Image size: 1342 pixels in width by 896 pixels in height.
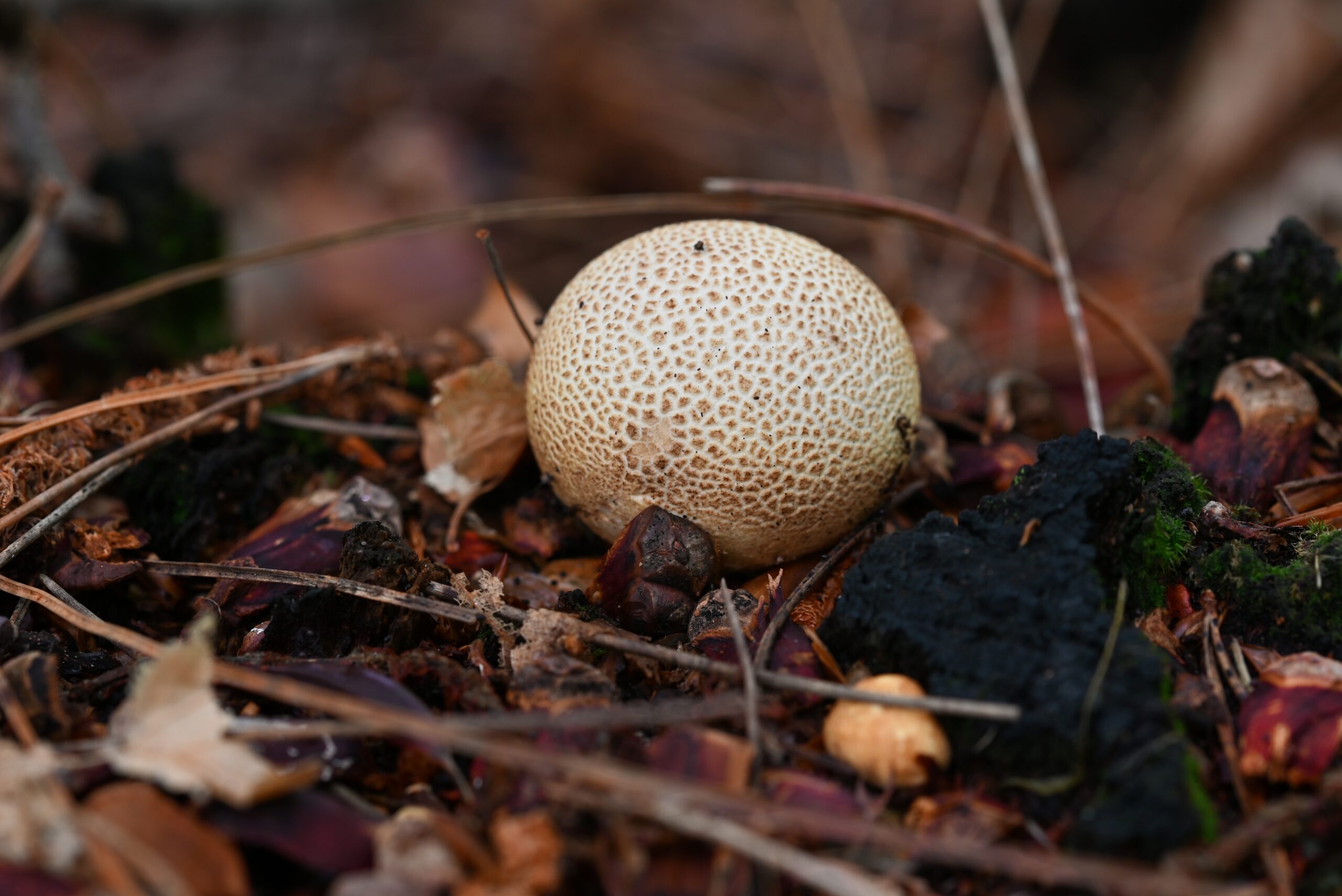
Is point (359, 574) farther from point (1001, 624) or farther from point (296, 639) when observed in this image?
point (1001, 624)

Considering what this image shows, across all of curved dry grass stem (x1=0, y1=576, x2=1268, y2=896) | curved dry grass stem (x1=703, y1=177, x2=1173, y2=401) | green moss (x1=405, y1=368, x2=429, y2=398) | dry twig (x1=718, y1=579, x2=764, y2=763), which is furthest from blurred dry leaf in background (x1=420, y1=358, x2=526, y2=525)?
curved dry grass stem (x1=0, y1=576, x2=1268, y2=896)

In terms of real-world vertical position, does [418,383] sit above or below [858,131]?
below

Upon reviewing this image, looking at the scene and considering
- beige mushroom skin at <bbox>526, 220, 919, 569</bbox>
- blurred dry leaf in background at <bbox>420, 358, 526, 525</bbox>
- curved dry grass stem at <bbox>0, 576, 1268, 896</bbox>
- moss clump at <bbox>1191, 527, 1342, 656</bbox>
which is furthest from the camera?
blurred dry leaf in background at <bbox>420, 358, 526, 525</bbox>

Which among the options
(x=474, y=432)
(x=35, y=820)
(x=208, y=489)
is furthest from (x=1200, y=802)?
(x=208, y=489)

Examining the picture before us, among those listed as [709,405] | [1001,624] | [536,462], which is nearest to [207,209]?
[536,462]

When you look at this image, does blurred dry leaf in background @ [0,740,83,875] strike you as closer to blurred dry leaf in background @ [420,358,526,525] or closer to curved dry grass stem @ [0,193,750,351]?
blurred dry leaf in background @ [420,358,526,525]

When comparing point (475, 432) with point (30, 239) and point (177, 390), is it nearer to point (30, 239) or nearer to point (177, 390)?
point (177, 390)
